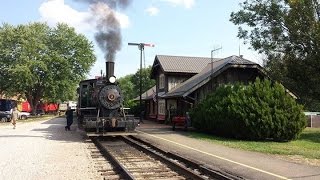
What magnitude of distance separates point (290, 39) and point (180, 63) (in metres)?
15.5

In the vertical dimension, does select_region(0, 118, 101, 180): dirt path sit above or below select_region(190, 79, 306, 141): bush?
below

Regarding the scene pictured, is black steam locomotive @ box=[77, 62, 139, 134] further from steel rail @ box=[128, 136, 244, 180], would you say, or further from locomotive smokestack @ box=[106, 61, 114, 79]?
steel rail @ box=[128, 136, 244, 180]

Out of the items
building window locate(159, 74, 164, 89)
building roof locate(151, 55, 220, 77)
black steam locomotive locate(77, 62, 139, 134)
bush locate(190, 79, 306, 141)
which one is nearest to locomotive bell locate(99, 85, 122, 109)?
black steam locomotive locate(77, 62, 139, 134)

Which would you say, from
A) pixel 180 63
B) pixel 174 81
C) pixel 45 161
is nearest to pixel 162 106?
pixel 174 81

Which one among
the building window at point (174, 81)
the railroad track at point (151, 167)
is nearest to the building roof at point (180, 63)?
the building window at point (174, 81)

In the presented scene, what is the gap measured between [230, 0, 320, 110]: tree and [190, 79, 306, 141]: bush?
4.45 metres

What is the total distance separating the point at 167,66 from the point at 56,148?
22745mm

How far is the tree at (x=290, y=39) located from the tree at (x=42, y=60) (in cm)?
3980

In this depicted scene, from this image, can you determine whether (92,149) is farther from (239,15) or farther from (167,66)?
(167,66)

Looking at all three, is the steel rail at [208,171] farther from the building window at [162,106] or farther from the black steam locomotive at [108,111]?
the building window at [162,106]

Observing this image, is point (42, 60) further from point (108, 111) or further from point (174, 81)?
point (108, 111)

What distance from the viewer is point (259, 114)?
21047 millimetres

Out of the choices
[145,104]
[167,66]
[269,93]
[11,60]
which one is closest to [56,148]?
[269,93]

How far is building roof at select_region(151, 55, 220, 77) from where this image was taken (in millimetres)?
39031
